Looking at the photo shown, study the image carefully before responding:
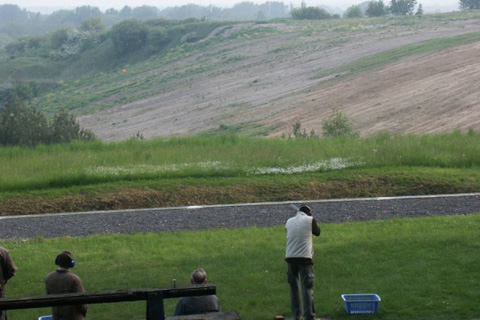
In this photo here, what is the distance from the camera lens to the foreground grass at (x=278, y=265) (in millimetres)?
11125

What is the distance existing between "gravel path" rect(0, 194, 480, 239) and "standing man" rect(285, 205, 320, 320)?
6.60 metres

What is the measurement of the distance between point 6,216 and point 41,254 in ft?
16.8

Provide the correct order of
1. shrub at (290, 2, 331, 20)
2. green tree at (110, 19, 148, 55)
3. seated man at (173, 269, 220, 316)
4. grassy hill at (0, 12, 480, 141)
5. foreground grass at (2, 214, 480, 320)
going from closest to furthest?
seated man at (173, 269, 220, 316)
foreground grass at (2, 214, 480, 320)
grassy hill at (0, 12, 480, 141)
green tree at (110, 19, 148, 55)
shrub at (290, 2, 331, 20)

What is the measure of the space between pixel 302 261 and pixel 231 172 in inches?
476

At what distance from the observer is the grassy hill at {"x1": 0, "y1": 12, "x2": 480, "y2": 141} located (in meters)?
45.5

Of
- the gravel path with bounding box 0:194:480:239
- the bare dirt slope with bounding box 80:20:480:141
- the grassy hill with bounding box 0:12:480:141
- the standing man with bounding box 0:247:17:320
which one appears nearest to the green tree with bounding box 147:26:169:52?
the grassy hill with bounding box 0:12:480:141

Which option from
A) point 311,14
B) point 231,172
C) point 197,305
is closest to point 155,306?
point 197,305

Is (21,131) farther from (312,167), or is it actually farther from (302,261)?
(302,261)

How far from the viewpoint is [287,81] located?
6309cm

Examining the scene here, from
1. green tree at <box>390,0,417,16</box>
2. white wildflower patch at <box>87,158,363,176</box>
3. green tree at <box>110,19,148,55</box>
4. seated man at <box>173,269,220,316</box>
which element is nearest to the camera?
seated man at <box>173,269,220,316</box>

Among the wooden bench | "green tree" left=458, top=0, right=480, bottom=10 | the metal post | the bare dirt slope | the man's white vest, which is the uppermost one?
"green tree" left=458, top=0, right=480, bottom=10

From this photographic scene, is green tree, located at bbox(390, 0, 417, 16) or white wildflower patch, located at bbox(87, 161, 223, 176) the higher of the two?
green tree, located at bbox(390, 0, 417, 16)

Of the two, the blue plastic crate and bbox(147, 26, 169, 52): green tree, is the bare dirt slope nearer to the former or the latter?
bbox(147, 26, 169, 52): green tree

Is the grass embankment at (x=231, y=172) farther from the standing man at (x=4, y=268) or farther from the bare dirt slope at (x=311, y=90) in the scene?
the bare dirt slope at (x=311, y=90)
